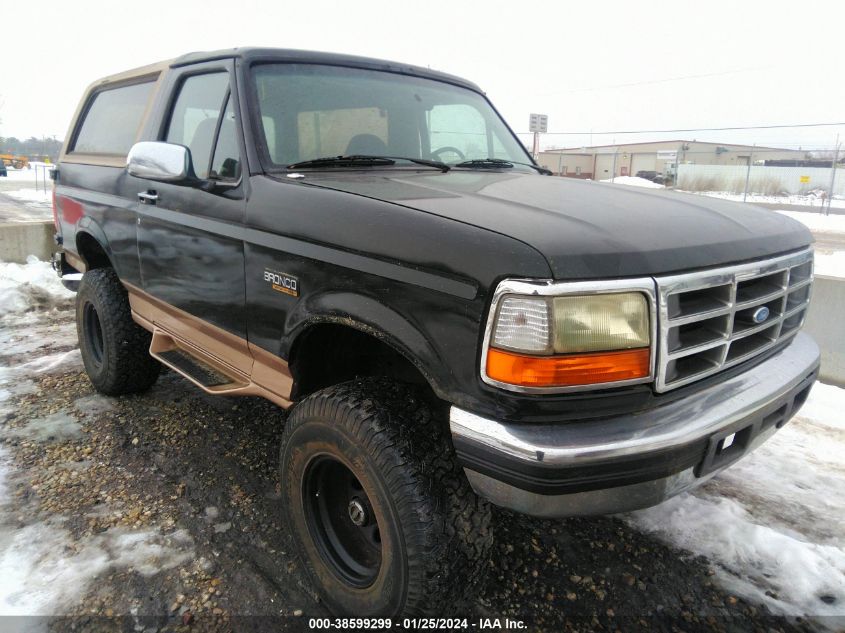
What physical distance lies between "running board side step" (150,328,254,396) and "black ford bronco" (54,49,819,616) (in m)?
0.02

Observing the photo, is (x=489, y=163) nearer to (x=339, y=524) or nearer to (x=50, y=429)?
(x=339, y=524)

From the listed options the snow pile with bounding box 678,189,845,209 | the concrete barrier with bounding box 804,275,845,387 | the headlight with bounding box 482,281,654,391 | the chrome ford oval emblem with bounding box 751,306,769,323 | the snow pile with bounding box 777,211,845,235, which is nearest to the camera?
the headlight with bounding box 482,281,654,391

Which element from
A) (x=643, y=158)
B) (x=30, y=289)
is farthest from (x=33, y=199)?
(x=643, y=158)

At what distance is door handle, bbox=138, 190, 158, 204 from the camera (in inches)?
120

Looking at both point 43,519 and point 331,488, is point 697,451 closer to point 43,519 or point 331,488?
point 331,488

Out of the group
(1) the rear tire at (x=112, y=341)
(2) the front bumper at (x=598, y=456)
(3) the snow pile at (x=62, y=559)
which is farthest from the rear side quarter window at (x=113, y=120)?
(2) the front bumper at (x=598, y=456)

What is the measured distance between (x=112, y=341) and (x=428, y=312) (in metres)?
2.81

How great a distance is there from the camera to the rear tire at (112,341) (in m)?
3.73

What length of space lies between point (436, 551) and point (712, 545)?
1554 mm

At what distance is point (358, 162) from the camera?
2613mm

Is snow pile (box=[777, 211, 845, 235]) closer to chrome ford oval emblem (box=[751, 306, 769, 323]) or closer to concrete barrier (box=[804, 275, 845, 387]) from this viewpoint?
concrete barrier (box=[804, 275, 845, 387])

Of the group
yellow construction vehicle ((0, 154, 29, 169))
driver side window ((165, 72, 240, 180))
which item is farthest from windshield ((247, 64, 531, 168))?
yellow construction vehicle ((0, 154, 29, 169))

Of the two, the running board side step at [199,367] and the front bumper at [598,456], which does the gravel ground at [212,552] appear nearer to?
the running board side step at [199,367]

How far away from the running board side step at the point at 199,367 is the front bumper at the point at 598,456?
4.48 feet
